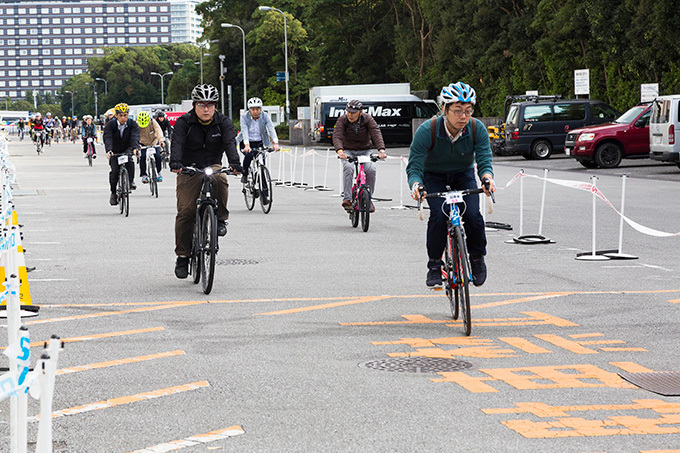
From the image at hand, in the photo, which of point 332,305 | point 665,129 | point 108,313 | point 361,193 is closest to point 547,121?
point 665,129

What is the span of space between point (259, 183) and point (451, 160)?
10.7 meters

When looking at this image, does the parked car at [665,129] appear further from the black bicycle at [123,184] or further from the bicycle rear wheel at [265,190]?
the black bicycle at [123,184]

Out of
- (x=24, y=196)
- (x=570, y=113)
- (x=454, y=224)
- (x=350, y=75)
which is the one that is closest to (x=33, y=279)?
(x=454, y=224)

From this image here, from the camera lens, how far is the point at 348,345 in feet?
24.9

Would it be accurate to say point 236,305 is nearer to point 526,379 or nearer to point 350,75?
point 526,379

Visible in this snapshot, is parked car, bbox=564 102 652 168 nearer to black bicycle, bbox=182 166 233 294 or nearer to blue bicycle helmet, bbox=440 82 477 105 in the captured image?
black bicycle, bbox=182 166 233 294

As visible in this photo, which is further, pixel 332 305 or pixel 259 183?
pixel 259 183

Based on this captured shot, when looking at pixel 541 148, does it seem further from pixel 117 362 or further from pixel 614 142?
pixel 117 362

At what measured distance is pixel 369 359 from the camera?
711 cm

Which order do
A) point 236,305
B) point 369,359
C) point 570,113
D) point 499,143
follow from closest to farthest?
point 369,359
point 236,305
point 570,113
point 499,143

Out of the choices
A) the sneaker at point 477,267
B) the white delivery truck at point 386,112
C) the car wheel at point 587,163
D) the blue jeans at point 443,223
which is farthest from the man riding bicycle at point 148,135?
the white delivery truck at point 386,112

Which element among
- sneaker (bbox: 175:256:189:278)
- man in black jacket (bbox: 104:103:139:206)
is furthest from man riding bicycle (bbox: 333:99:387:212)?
sneaker (bbox: 175:256:189:278)

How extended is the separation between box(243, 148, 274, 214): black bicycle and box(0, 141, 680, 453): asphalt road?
139 inches

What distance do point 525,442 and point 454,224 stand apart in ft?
10.7
